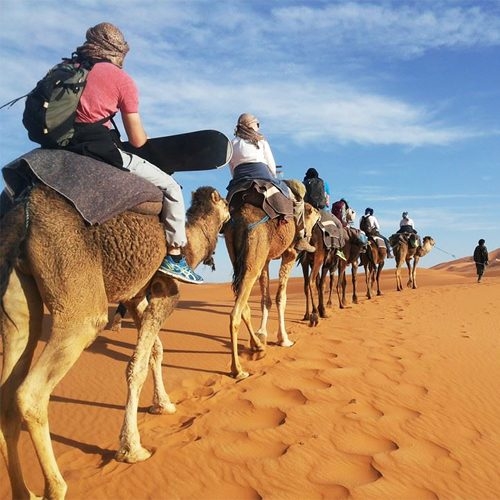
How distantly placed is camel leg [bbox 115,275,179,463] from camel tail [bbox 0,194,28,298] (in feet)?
4.30

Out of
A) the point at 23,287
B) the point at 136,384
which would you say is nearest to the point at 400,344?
the point at 136,384

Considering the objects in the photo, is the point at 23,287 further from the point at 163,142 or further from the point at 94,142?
the point at 163,142

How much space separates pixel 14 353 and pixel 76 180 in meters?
1.16

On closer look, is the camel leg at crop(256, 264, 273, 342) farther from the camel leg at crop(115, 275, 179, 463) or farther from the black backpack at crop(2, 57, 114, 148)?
the black backpack at crop(2, 57, 114, 148)

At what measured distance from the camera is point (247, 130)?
6.97m

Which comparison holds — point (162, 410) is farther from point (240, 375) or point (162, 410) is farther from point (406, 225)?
point (406, 225)

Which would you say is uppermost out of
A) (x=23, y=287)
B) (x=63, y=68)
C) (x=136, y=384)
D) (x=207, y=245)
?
(x=63, y=68)

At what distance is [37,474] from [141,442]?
80 centimetres

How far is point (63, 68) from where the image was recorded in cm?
327

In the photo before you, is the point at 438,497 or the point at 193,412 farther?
the point at 193,412

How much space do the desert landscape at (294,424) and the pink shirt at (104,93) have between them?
2.57 m

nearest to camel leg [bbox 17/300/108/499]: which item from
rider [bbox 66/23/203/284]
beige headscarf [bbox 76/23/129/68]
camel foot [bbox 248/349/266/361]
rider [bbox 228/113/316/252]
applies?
rider [bbox 66/23/203/284]

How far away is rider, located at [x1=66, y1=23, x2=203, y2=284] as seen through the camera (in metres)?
3.38

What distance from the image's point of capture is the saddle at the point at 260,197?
22.9 feet
